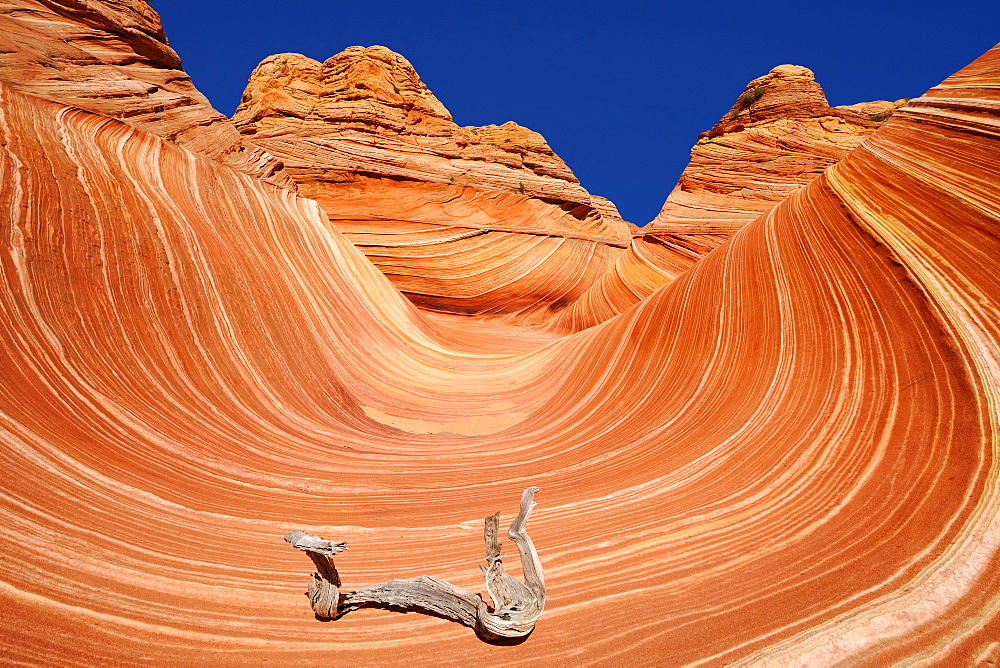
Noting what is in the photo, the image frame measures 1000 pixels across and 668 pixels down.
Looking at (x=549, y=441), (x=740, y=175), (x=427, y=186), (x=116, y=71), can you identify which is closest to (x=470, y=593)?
(x=549, y=441)

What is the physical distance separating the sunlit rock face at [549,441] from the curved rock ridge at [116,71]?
0.71 meters

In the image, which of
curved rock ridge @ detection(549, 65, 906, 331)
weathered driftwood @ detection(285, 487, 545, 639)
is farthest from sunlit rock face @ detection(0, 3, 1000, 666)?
curved rock ridge @ detection(549, 65, 906, 331)

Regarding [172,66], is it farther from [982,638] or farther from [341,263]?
[982,638]

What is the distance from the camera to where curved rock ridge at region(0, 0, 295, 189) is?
5.65 m

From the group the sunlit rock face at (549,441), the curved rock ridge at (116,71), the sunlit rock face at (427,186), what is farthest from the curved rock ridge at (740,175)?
the curved rock ridge at (116,71)

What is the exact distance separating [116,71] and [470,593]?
7.55 m

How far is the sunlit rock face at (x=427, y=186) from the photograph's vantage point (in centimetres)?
1320

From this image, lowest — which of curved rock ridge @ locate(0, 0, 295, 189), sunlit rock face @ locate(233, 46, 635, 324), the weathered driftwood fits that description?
the weathered driftwood

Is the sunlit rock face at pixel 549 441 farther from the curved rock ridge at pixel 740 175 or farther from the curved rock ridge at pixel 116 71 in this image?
the curved rock ridge at pixel 740 175

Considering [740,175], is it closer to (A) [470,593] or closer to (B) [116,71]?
(B) [116,71]

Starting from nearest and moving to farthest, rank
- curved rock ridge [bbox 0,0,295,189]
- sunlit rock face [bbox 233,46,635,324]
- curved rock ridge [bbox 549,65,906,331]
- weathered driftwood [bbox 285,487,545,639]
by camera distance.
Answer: weathered driftwood [bbox 285,487,545,639] → curved rock ridge [bbox 0,0,295,189] → curved rock ridge [bbox 549,65,906,331] → sunlit rock face [bbox 233,46,635,324]

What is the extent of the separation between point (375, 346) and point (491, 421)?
1.99m

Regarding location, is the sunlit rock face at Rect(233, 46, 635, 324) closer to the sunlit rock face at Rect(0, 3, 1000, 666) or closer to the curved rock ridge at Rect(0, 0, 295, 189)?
the curved rock ridge at Rect(0, 0, 295, 189)

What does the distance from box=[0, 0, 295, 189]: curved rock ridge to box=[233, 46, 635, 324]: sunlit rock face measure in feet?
16.4
